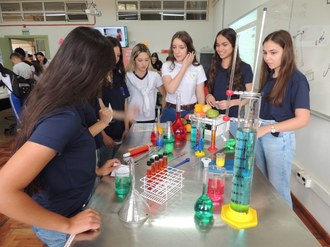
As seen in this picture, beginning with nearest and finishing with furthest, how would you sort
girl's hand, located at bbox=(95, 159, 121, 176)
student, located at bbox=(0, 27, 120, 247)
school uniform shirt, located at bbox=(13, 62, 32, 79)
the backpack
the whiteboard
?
student, located at bbox=(0, 27, 120, 247) < girl's hand, located at bbox=(95, 159, 121, 176) < the whiteboard < the backpack < school uniform shirt, located at bbox=(13, 62, 32, 79)

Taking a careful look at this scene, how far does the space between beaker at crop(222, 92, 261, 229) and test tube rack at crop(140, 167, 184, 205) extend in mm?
223

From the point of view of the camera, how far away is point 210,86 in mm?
2012

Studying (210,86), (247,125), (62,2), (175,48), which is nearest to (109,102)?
(175,48)

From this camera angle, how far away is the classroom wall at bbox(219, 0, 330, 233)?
1719 millimetres

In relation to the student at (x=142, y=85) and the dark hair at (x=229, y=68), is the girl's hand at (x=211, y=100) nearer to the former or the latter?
the dark hair at (x=229, y=68)

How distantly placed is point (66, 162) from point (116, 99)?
121cm

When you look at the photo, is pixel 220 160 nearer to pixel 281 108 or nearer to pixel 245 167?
pixel 245 167

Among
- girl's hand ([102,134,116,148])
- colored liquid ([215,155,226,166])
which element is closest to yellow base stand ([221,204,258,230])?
colored liquid ([215,155,226,166])

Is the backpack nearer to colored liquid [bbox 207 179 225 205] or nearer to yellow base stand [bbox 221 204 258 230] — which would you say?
colored liquid [bbox 207 179 225 205]

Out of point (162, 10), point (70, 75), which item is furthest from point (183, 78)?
point (162, 10)

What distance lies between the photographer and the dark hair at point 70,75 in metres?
0.71

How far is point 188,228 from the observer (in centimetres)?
75

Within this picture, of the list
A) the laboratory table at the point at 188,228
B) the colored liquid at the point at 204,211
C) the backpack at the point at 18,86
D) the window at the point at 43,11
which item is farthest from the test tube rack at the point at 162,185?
the window at the point at 43,11

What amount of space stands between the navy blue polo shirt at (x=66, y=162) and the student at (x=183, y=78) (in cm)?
120
